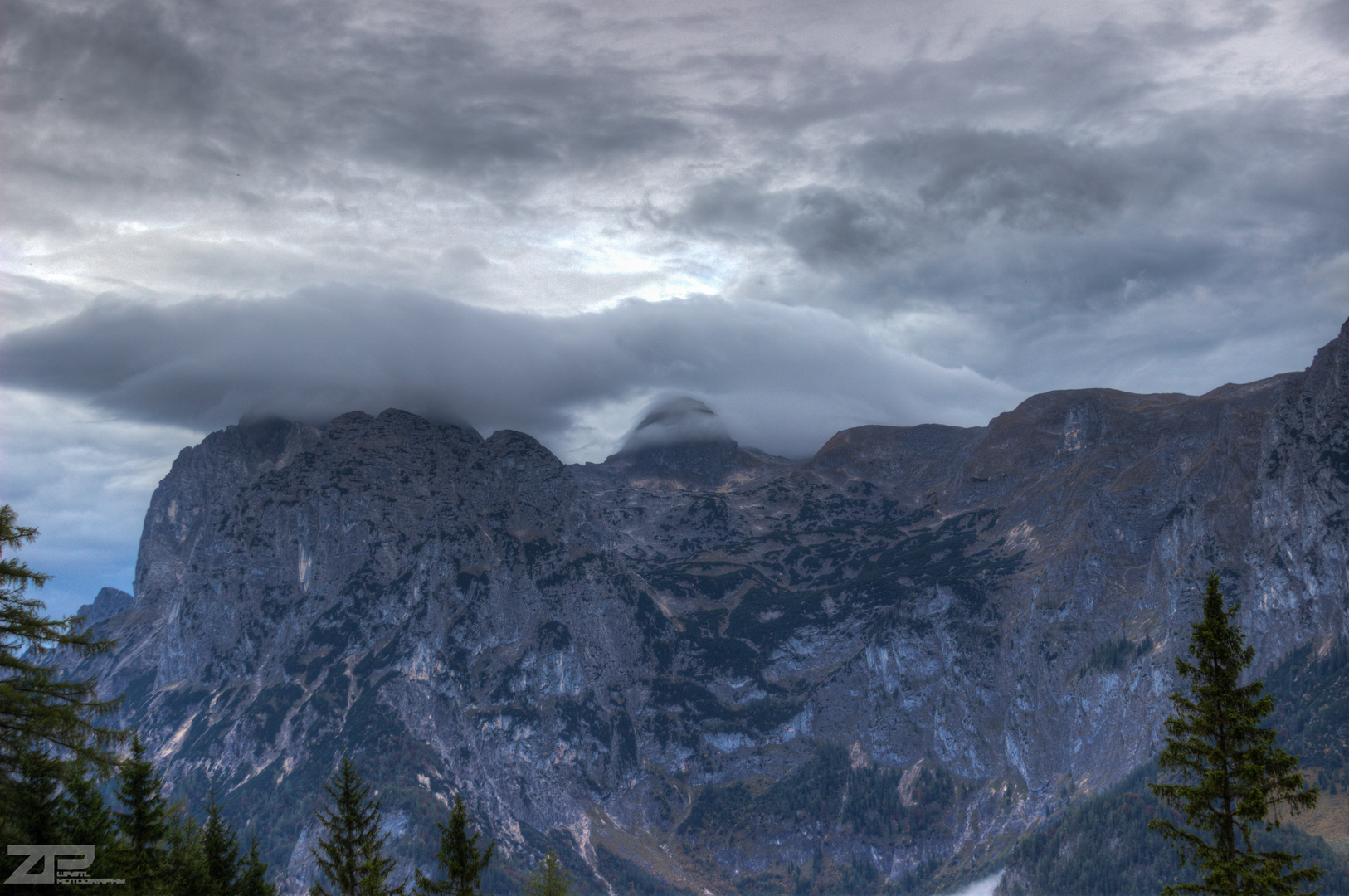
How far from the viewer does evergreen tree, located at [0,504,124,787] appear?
28.8 meters

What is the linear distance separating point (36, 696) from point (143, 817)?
17858 millimetres

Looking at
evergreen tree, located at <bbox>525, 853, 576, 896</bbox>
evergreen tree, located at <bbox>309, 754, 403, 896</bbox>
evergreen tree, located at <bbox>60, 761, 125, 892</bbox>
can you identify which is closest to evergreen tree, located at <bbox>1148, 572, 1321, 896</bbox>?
evergreen tree, located at <bbox>525, 853, 576, 896</bbox>

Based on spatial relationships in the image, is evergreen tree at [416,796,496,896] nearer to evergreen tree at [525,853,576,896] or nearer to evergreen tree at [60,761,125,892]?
evergreen tree at [525,853,576,896]

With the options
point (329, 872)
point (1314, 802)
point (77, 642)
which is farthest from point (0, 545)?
point (1314, 802)

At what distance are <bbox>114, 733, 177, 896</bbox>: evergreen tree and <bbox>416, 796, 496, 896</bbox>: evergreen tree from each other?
13466 millimetres

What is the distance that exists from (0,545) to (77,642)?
3.60 m

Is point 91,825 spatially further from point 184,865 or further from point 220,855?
point 220,855

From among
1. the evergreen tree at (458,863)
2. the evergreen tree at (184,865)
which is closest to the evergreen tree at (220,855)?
the evergreen tree at (184,865)

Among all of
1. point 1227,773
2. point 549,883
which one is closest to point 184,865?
point 549,883

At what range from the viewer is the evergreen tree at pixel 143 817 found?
42.1 metres

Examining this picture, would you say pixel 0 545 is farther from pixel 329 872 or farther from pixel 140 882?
pixel 329 872

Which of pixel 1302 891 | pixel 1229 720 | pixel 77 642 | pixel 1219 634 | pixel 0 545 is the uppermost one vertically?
pixel 0 545

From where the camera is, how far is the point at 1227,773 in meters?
36.3

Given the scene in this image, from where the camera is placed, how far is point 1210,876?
35.4 metres
